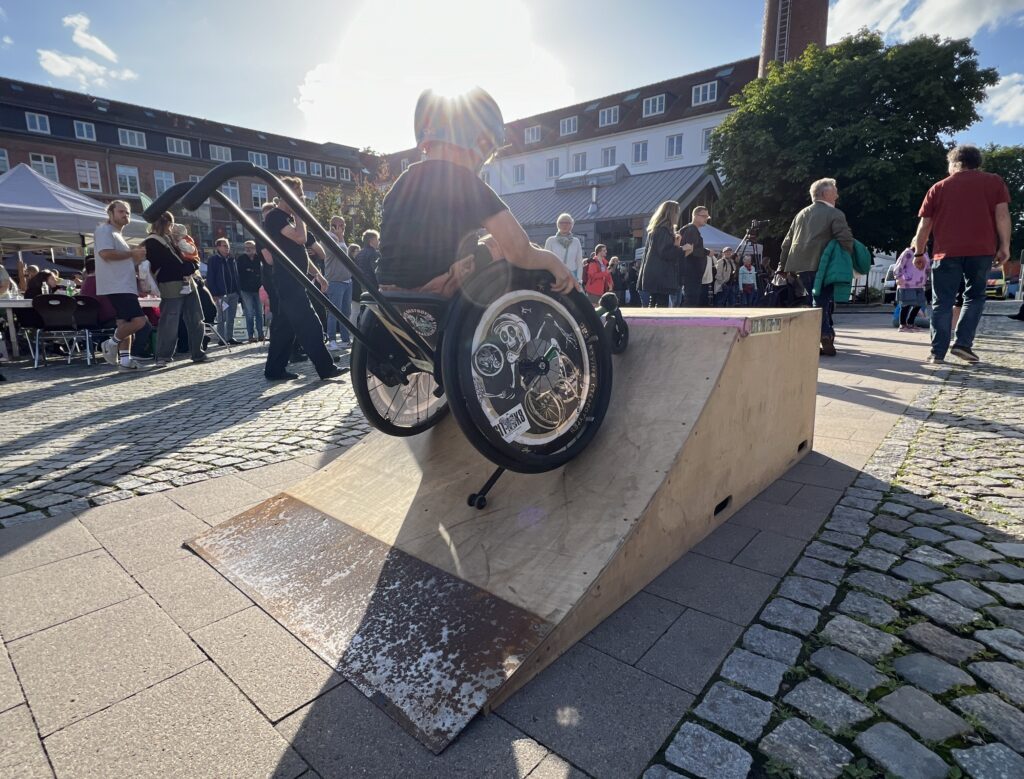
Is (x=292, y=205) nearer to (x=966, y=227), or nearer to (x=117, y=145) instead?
(x=966, y=227)

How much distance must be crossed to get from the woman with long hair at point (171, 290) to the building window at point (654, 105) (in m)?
43.2

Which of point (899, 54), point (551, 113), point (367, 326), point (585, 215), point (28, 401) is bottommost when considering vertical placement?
point (28, 401)

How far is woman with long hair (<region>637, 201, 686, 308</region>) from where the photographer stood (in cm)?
684

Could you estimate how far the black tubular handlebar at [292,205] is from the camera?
1681 mm

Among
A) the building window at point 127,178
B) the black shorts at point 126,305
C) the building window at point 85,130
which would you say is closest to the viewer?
the black shorts at point 126,305

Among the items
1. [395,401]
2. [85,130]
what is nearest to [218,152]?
[85,130]

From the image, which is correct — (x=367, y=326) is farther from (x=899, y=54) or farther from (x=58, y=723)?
(x=899, y=54)

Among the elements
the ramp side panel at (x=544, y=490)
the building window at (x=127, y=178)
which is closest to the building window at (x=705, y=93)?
the building window at (x=127, y=178)

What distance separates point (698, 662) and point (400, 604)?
3.23 ft

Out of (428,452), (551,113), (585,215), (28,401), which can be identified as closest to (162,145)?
(551,113)

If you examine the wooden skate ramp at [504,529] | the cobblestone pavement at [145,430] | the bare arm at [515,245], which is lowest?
the cobblestone pavement at [145,430]

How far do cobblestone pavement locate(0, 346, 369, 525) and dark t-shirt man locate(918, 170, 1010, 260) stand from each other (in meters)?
6.35

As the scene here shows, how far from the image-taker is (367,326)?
7.99 feet

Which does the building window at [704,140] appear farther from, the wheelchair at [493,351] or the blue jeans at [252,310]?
the wheelchair at [493,351]
